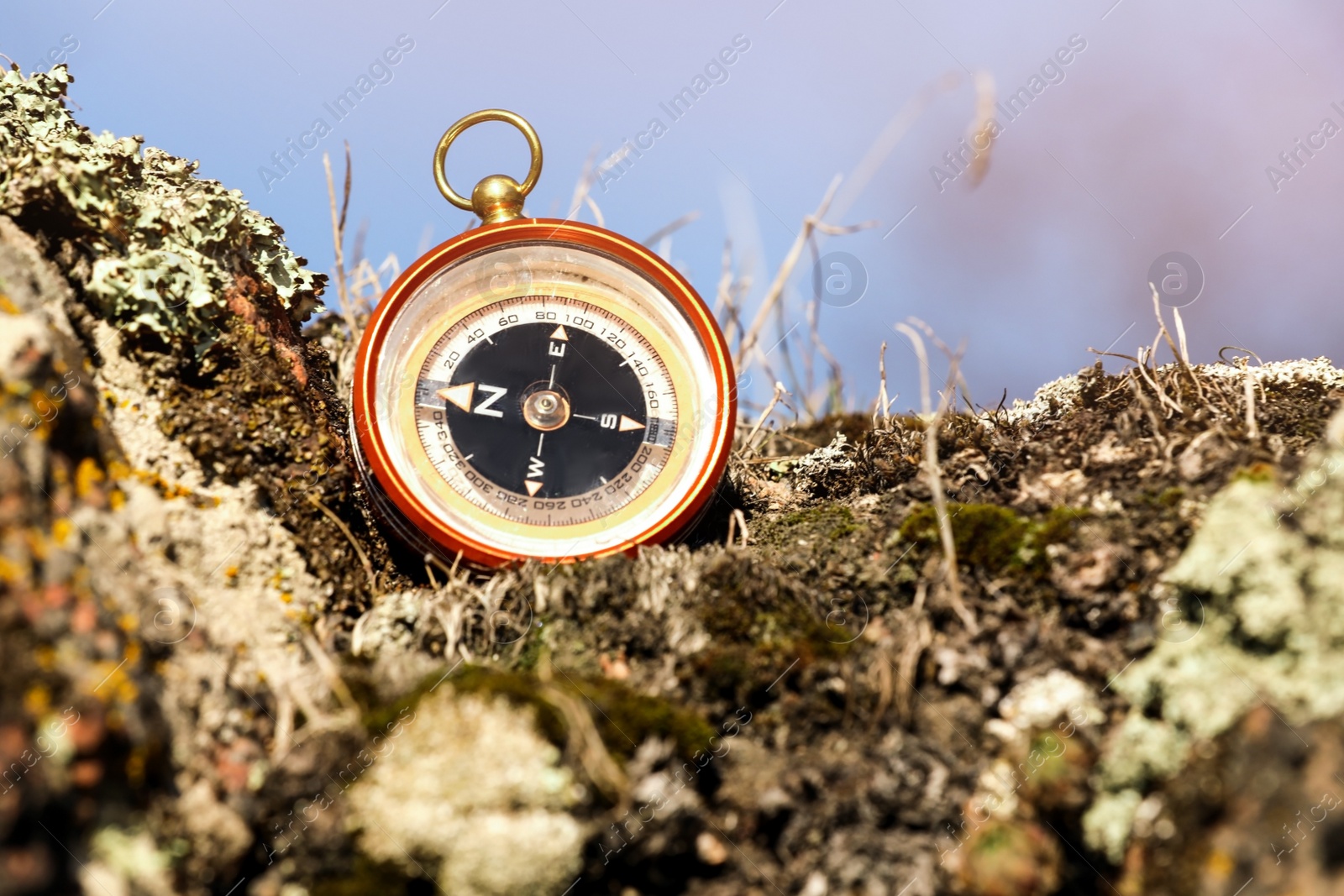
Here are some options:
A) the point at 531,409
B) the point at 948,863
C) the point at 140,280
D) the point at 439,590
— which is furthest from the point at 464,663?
the point at 140,280

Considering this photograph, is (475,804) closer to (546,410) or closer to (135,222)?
(546,410)

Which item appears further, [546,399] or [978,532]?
[546,399]

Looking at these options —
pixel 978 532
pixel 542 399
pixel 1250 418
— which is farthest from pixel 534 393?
pixel 1250 418

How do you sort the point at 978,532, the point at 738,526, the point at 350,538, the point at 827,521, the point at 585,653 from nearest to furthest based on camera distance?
the point at 585,653 < the point at 978,532 < the point at 350,538 < the point at 827,521 < the point at 738,526

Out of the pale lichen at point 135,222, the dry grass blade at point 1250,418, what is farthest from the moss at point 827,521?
the pale lichen at point 135,222

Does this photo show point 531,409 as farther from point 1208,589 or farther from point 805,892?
point 1208,589

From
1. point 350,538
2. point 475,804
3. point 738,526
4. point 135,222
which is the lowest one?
point 475,804
